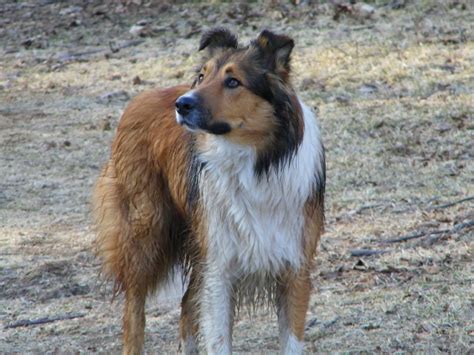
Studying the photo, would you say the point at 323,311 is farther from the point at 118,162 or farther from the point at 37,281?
the point at 37,281

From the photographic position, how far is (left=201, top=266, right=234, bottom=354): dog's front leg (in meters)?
5.57

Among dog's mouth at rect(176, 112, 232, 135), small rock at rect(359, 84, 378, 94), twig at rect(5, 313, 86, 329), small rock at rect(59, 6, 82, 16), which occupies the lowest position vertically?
small rock at rect(59, 6, 82, 16)

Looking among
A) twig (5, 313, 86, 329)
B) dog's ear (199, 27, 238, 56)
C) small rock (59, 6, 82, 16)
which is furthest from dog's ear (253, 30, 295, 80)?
small rock (59, 6, 82, 16)

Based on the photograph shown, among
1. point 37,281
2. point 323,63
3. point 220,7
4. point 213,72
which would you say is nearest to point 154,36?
point 220,7

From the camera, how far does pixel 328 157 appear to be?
1015cm

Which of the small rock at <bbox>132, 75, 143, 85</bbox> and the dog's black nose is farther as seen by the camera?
the small rock at <bbox>132, 75, 143, 85</bbox>

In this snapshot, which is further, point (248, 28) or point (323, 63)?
point (248, 28)

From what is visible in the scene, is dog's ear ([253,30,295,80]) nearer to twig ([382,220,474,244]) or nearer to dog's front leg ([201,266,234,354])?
dog's front leg ([201,266,234,354])

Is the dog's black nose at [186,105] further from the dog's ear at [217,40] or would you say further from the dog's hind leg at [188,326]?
the dog's hind leg at [188,326]

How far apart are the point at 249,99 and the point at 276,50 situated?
0.32 m

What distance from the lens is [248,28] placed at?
14273 mm

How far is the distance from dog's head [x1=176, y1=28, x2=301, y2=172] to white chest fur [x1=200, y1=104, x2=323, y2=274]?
0.12m

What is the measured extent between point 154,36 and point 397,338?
31.6 feet

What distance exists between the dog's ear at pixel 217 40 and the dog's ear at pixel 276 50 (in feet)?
0.58
